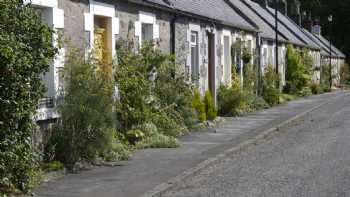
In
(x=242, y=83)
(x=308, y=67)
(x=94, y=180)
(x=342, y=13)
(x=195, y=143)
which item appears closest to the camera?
(x=94, y=180)

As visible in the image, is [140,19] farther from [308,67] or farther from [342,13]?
[342,13]

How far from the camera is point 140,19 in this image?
52.1ft

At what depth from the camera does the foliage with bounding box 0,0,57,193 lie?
8.26 meters

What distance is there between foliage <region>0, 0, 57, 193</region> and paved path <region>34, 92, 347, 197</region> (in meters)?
0.55

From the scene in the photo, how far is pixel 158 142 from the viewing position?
46.7 feet

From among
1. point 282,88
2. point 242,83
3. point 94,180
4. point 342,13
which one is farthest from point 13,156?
point 342,13

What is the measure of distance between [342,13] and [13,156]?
74652 millimetres

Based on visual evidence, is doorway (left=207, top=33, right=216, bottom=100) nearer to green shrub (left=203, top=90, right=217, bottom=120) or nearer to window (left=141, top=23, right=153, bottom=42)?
green shrub (left=203, top=90, right=217, bottom=120)

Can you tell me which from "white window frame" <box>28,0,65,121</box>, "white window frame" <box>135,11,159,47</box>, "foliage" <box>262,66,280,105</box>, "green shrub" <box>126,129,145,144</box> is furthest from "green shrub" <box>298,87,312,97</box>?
"white window frame" <box>28,0,65,121</box>

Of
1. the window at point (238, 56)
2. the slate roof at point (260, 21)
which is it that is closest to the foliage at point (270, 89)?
the window at point (238, 56)

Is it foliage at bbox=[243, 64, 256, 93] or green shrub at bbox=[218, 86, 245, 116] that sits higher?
foliage at bbox=[243, 64, 256, 93]

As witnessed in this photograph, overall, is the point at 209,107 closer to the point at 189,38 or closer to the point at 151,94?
the point at 189,38

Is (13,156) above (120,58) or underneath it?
underneath

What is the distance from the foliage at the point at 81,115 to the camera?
36.2 feet
